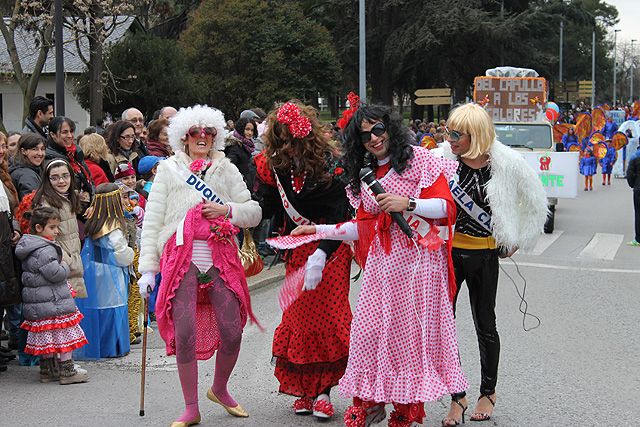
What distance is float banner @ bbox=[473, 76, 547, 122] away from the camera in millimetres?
19828

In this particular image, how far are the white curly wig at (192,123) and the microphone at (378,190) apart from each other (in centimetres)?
116

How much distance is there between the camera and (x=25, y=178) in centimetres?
762

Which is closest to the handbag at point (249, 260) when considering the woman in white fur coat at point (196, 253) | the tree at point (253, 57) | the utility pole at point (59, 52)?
the woman in white fur coat at point (196, 253)

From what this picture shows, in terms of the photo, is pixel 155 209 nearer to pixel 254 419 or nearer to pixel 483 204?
pixel 254 419

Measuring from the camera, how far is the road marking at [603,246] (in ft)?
44.9

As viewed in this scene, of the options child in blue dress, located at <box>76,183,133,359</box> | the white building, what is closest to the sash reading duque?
child in blue dress, located at <box>76,183,133,359</box>

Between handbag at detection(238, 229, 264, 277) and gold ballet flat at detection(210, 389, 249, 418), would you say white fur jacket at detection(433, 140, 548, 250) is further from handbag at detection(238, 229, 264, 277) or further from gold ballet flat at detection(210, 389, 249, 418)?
gold ballet flat at detection(210, 389, 249, 418)

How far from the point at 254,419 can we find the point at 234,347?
1.55ft

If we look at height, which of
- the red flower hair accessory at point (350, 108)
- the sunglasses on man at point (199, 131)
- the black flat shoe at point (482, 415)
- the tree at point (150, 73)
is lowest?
the black flat shoe at point (482, 415)

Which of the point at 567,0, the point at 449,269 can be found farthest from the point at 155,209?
the point at 567,0

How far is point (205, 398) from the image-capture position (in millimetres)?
6195

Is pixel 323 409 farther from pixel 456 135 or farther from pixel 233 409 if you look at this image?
pixel 456 135

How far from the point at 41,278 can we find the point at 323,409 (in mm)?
2426

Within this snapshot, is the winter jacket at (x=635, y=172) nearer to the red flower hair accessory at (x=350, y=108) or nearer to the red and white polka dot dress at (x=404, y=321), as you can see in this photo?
the red flower hair accessory at (x=350, y=108)
